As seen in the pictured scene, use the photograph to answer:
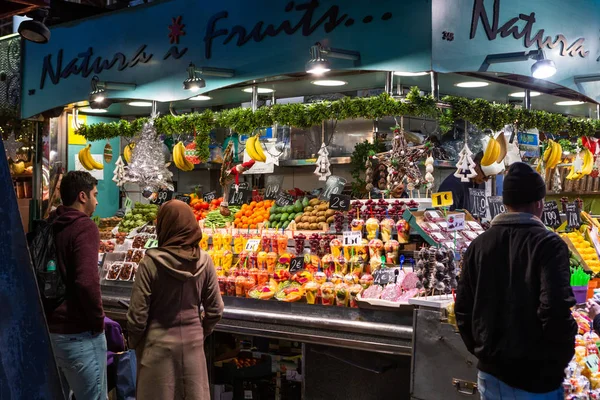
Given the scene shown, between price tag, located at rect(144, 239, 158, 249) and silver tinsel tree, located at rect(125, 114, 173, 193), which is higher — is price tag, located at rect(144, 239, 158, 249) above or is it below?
below

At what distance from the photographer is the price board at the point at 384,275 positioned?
5.48 m

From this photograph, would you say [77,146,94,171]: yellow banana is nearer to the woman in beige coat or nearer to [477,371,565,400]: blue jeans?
the woman in beige coat

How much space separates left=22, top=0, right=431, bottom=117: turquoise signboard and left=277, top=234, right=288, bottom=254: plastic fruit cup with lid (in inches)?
65.6

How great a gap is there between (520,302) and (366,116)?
3483 millimetres

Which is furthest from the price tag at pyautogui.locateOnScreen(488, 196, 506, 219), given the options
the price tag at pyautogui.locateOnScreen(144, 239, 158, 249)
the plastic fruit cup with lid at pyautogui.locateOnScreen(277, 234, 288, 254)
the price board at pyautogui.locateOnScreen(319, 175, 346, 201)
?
the price tag at pyautogui.locateOnScreen(144, 239, 158, 249)

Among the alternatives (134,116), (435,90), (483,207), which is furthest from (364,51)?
(134,116)

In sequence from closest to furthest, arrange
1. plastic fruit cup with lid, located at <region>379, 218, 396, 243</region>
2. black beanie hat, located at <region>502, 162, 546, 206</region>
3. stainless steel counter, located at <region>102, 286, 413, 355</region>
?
black beanie hat, located at <region>502, 162, 546, 206</region>, stainless steel counter, located at <region>102, 286, 413, 355</region>, plastic fruit cup with lid, located at <region>379, 218, 396, 243</region>

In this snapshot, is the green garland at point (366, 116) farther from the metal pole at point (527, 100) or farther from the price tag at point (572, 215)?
the price tag at point (572, 215)

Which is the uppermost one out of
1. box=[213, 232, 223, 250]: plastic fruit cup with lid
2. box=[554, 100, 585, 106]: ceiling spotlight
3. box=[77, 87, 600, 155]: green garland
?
box=[554, 100, 585, 106]: ceiling spotlight

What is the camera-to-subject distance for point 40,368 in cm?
106

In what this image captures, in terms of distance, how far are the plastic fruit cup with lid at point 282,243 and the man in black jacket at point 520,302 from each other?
3.24 metres

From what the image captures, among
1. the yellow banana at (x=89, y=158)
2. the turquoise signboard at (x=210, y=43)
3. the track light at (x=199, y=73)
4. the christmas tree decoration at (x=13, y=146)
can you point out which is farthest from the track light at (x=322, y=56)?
the christmas tree decoration at (x=13, y=146)

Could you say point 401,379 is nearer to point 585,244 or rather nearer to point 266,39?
point 585,244

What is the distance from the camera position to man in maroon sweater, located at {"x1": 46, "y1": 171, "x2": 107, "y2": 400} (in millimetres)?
4289
